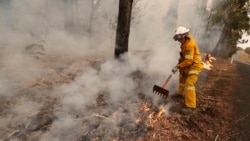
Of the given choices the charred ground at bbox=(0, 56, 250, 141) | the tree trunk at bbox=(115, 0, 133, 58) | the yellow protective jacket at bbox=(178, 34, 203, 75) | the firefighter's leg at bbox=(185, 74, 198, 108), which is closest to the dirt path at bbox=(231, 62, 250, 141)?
the charred ground at bbox=(0, 56, 250, 141)

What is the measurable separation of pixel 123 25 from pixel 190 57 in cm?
276

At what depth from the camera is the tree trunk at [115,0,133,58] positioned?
694 centimetres

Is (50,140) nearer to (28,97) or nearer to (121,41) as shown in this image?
(28,97)

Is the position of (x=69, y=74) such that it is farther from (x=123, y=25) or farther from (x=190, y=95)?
(x=190, y=95)

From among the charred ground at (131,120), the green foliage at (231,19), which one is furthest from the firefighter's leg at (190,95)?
the green foliage at (231,19)

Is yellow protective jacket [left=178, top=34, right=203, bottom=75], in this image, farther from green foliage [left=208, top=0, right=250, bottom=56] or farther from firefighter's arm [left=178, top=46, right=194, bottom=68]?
green foliage [left=208, top=0, right=250, bottom=56]

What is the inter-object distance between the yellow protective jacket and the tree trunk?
2422mm

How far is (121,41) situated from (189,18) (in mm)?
18941

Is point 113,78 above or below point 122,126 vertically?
above

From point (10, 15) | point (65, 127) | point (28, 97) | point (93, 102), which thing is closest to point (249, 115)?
point (93, 102)

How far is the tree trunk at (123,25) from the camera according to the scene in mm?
6941

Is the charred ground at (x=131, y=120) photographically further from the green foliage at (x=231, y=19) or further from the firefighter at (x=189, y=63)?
the green foliage at (x=231, y=19)

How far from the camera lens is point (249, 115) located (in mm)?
5633

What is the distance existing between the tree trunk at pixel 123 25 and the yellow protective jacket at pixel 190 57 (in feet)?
7.95
